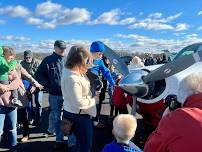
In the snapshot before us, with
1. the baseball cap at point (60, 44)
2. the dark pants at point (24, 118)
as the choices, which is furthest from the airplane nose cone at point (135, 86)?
the dark pants at point (24, 118)

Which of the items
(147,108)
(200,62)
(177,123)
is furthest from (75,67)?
(177,123)

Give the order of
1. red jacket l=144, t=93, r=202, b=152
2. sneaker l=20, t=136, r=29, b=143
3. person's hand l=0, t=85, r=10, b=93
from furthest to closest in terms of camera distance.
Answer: sneaker l=20, t=136, r=29, b=143 → person's hand l=0, t=85, r=10, b=93 → red jacket l=144, t=93, r=202, b=152

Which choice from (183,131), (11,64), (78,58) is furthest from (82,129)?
(183,131)

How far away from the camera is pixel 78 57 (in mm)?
4980

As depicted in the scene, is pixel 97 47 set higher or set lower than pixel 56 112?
higher

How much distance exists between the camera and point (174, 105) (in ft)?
11.3

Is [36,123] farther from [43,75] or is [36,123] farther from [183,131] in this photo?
[183,131]

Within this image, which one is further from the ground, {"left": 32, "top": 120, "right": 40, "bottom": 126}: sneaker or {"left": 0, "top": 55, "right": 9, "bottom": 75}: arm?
{"left": 0, "top": 55, "right": 9, "bottom": 75}: arm

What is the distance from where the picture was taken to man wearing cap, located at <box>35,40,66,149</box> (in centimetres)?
671

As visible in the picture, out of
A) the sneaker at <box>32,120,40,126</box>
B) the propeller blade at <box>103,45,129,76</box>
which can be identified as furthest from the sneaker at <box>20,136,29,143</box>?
the propeller blade at <box>103,45,129,76</box>

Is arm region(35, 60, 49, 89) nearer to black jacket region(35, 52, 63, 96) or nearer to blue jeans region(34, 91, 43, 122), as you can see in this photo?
black jacket region(35, 52, 63, 96)

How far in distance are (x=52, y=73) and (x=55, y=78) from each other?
0.10 meters

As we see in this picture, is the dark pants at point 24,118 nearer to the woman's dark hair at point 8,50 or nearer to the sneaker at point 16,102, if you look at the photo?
the sneaker at point 16,102

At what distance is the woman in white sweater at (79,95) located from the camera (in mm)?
4953
